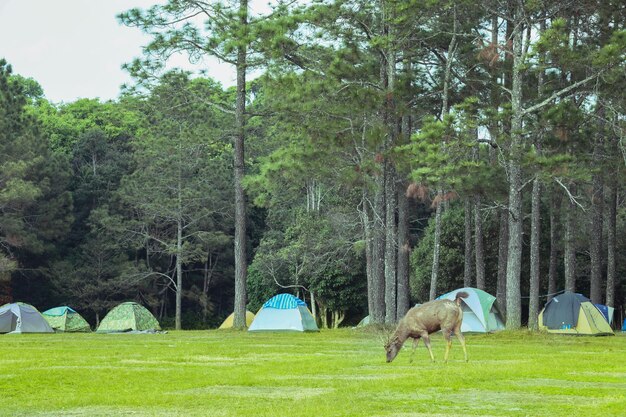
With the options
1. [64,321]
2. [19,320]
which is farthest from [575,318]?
[64,321]

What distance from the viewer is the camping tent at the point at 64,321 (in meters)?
46.6

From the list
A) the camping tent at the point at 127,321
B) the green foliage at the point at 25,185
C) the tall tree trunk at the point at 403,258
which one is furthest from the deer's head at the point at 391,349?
the green foliage at the point at 25,185

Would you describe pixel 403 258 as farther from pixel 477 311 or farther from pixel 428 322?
pixel 428 322

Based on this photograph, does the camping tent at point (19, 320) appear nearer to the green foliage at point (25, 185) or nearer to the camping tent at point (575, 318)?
the green foliage at point (25, 185)

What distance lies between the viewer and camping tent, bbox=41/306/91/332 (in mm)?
46625

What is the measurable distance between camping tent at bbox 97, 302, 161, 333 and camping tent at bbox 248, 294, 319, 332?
5.85 metres

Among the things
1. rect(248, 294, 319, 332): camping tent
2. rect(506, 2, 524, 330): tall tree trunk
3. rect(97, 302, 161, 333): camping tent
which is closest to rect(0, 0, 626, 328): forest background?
rect(506, 2, 524, 330): tall tree trunk

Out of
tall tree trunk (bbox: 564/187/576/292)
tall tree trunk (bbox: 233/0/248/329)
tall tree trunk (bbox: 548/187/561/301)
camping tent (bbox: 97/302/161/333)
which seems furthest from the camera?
tall tree trunk (bbox: 548/187/561/301)

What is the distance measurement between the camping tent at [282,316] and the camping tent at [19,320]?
30.3 ft

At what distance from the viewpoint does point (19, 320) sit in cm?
4178

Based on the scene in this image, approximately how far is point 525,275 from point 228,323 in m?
15.4

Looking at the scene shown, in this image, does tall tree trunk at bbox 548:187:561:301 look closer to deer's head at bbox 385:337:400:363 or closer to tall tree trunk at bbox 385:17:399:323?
tall tree trunk at bbox 385:17:399:323

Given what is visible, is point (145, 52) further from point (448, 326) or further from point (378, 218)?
point (448, 326)

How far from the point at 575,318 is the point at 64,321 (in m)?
22.6
